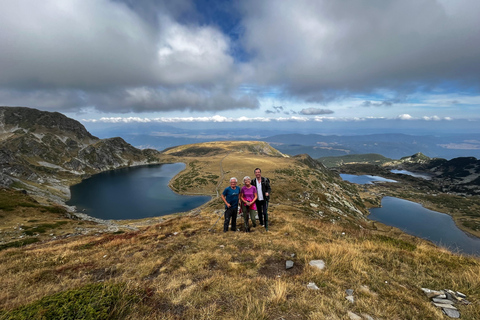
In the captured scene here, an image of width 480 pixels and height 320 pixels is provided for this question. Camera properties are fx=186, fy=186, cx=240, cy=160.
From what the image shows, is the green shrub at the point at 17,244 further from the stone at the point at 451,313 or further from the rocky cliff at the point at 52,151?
the rocky cliff at the point at 52,151

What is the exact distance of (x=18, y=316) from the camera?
12.7ft

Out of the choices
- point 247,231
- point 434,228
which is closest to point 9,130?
point 247,231

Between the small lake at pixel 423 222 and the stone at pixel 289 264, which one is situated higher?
the stone at pixel 289 264

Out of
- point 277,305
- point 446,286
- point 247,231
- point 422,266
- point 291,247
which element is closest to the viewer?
point 277,305

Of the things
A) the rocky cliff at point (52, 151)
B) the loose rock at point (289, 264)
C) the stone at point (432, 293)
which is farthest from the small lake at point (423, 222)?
the rocky cliff at point (52, 151)

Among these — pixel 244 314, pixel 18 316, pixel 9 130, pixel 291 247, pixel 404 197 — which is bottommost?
pixel 404 197

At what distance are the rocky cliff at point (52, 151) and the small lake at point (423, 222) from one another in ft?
526

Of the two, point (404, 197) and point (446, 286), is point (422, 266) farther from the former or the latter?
point (404, 197)

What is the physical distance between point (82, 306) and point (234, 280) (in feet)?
14.2

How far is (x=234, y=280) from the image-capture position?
6.71 m

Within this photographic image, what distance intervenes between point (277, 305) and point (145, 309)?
3.54 metres

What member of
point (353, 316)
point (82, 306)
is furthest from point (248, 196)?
point (82, 306)

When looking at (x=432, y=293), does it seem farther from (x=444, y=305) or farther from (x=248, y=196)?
(x=248, y=196)

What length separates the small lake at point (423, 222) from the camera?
277 feet
